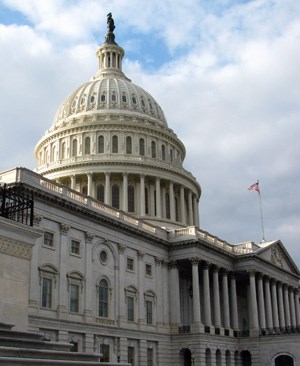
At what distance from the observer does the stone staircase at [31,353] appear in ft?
54.2

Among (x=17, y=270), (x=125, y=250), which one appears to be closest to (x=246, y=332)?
(x=125, y=250)

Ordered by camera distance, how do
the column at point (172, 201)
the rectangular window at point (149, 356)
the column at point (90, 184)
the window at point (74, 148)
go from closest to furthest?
the rectangular window at point (149, 356) → the column at point (90, 184) → the column at point (172, 201) → the window at point (74, 148)

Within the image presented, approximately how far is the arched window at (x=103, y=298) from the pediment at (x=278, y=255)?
2513 cm

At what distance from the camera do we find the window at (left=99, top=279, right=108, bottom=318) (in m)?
50.9

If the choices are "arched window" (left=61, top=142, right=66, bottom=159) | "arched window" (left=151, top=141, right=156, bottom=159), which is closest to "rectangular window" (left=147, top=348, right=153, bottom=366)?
"arched window" (left=151, top=141, right=156, bottom=159)

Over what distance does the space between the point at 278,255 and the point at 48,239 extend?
1697 inches

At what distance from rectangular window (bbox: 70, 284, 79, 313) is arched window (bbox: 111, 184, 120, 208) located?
29.8 meters

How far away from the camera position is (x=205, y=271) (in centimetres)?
6297

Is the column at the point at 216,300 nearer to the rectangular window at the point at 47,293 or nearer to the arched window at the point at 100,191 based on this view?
the arched window at the point at 100,191

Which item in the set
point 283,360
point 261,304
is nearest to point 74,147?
point 261,304

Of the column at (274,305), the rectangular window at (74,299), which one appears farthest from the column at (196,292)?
the column at (274,305)

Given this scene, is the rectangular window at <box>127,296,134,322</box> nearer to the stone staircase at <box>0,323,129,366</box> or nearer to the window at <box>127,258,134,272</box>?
the window at <box>127,258,134,272</box>

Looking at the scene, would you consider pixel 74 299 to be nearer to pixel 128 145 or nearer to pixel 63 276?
pixel 63 276

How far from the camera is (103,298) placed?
169ft
